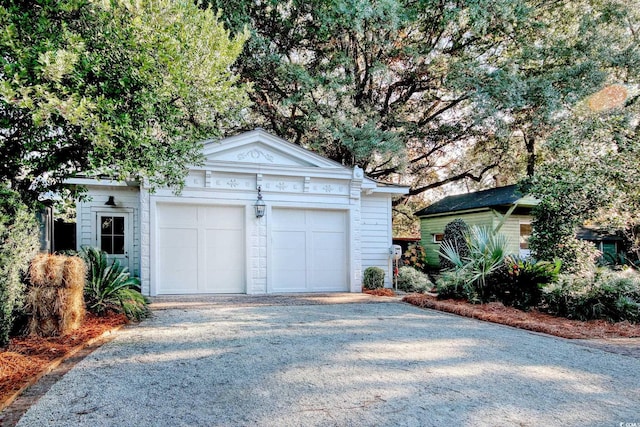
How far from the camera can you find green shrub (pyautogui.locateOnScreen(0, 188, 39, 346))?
3863 millimetres

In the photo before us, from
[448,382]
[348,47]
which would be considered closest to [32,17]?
[448,382]

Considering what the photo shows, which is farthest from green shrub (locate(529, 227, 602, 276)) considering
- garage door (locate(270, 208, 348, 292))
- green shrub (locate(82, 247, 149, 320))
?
green shrub (locate(82, 247, 149, 320))

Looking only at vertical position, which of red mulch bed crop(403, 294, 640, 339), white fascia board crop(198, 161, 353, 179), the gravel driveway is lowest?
red mulch bed crop(403, 294, 640, 339)

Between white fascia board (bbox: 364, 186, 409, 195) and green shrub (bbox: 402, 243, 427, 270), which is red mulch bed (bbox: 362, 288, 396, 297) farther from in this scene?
green shrub (bbox: 402, 243, 427, 270)

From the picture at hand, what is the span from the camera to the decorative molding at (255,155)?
29.3 feet

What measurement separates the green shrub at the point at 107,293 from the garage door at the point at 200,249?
228 cm

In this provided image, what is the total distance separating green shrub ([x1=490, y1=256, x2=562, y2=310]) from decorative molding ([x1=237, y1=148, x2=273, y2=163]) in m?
5.31

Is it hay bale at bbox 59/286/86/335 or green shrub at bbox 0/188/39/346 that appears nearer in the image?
green shrub at bbox 0/188/39/346

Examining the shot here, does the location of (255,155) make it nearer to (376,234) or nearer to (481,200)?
(376,234)

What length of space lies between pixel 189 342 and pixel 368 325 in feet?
7.85

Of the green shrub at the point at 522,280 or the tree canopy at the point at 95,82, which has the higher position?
the tree canopy at the point at 95,82

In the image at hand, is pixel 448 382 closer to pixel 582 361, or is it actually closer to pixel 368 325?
pixel 582 361

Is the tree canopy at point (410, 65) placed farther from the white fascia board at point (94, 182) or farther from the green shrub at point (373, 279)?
the white fascia board at point (94, 182)

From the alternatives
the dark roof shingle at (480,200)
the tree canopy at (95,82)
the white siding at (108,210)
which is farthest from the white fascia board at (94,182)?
the dark roof shingle at (480,200)
